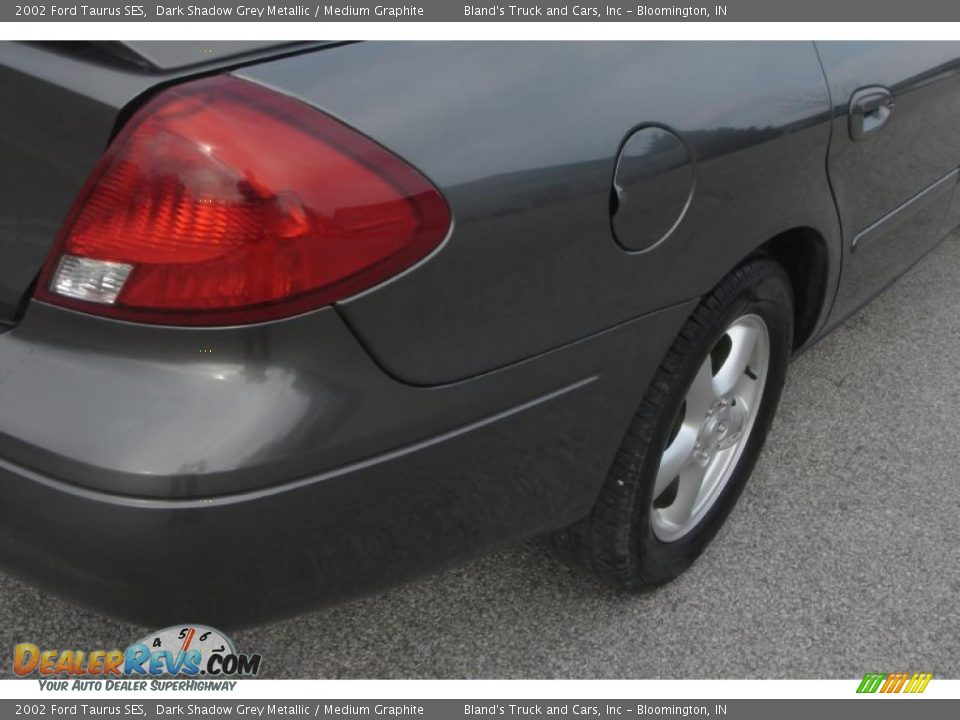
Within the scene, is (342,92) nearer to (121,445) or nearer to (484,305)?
(484,305)

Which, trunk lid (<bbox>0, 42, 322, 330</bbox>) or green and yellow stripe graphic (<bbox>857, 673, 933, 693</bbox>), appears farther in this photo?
green and yellow stripe graphic (<bbox>857, 673, 933, 693</bbox>)

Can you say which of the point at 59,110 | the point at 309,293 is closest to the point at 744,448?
the point at 309,293

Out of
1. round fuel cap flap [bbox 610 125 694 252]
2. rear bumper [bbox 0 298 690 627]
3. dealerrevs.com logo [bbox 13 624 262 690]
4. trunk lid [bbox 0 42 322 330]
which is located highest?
trunk lid [bbox 0 42 322 330]

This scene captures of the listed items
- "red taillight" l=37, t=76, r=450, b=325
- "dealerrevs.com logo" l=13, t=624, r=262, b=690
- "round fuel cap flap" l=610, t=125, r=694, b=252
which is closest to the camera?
"red taillight" l=37, t=76, r=450, b=325

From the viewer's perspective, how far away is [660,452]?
186 centimetres

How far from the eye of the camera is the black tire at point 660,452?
5.87ft

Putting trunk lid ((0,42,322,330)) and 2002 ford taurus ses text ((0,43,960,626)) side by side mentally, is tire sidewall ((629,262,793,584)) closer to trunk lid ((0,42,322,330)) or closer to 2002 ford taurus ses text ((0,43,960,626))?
2002 ford taurus ses text ((0,43,960,626))

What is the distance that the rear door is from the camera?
6.75 feet

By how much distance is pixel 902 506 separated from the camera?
2461mm

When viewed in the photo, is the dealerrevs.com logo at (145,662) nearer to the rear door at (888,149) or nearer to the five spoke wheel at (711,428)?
the five spoke wheel at (711,428)

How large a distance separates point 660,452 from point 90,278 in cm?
109

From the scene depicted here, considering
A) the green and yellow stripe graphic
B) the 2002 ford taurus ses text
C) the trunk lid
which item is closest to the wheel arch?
the 2002 ford taurus ses text

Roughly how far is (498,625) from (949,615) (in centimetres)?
101

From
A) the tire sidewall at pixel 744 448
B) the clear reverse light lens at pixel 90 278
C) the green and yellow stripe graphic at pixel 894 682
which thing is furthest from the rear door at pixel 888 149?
the clear reverse light lens at pixel 90 278
